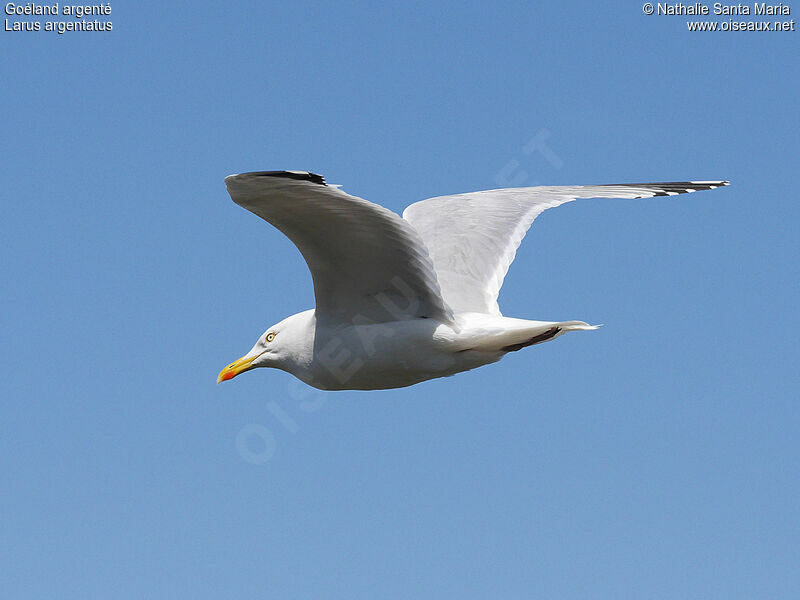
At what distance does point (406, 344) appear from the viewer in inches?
301

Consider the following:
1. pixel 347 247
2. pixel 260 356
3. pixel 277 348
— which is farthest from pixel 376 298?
pixel 260 356

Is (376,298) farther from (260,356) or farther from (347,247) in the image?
(260,356)

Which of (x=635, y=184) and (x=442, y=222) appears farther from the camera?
(x=635, y=184)

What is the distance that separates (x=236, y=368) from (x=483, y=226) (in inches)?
107

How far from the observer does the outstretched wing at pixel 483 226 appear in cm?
872

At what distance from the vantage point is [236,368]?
8812 mm

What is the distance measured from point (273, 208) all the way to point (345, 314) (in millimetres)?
1478

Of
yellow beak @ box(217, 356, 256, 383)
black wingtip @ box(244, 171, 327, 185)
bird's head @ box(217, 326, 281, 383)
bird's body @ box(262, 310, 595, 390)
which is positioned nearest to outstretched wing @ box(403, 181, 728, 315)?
bird's body @ box(262, 310, 595, 390)

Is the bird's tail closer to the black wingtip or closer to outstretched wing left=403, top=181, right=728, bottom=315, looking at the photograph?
outstretched wing left=403, top=181, right=728, bottom=315

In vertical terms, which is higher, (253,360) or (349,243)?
(349,243)

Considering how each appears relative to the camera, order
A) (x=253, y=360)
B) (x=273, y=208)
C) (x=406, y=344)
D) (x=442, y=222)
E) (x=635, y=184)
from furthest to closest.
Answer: (x=635, y=184) < (x=442, y=222) < (x=253, y=360) < (x=406, y=344) < (x=273, y=208)

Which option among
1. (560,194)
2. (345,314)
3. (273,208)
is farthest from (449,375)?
(560,194)

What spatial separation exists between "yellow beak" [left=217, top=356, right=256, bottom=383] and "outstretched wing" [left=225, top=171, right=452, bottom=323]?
111 centimetres

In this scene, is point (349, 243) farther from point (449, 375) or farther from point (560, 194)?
point (560, 194)
